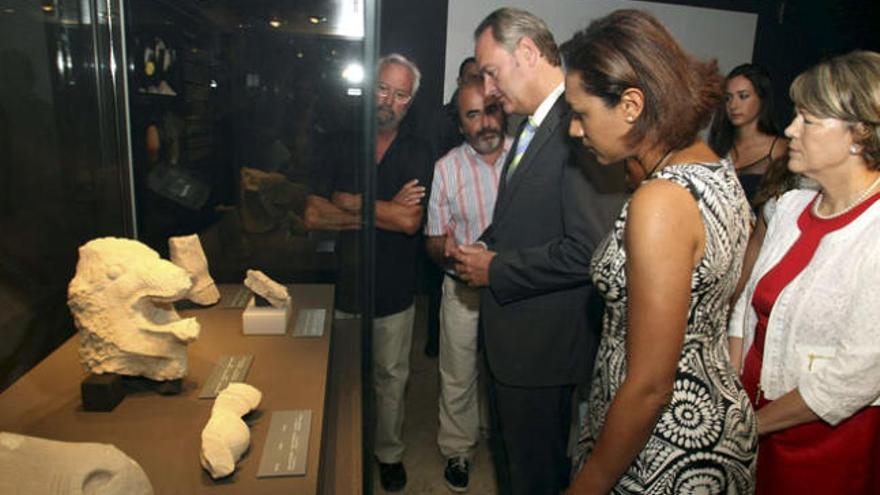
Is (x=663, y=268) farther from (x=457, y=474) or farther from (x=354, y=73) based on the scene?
(x=457, y=474)

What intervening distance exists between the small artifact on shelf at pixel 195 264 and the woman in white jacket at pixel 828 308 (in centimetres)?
187

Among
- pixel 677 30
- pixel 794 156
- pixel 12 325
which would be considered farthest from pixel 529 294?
pixel 677 30

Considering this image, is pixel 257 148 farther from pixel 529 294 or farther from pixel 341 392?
pixel 529 294

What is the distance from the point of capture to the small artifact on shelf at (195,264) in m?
2.10

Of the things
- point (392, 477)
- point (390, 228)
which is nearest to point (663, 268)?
point (390, 228)

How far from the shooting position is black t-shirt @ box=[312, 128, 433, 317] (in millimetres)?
2133

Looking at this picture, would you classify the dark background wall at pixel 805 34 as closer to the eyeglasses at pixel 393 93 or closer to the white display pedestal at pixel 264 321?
the eyeglasses at pixel 393 93

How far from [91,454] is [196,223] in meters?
1.35

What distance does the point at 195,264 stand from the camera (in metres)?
2.13

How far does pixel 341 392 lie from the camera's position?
6.21ft

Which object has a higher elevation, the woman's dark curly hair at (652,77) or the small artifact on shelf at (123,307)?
the woman's dark curly hair at (652,77)

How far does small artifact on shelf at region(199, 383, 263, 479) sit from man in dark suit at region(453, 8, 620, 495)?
752mm

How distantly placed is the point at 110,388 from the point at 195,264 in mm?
770

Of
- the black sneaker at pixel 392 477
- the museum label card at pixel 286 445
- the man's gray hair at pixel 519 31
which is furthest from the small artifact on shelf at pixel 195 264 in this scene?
the man's gray hair at pixel 519 31
